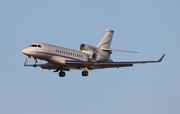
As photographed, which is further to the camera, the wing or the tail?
the tail

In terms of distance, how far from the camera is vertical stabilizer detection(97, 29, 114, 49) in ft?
Answer: 197

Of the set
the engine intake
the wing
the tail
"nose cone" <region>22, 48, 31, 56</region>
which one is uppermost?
the tail

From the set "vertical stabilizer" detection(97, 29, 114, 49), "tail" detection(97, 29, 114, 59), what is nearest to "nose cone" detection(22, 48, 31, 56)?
"tail" detection(97, 29, 114, 59)

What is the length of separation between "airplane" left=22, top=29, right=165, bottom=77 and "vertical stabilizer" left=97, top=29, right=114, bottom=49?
47.8 inches

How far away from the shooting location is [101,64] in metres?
54.5

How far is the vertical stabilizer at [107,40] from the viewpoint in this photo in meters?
60.0

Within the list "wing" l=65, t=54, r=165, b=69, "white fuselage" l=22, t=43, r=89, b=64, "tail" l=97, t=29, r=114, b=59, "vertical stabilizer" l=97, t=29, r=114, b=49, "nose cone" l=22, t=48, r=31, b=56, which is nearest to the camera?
"nose cone" l=22, t=48, r=31, b=56

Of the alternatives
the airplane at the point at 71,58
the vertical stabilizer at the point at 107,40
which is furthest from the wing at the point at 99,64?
the vertical stabilizer at the point at 107,40

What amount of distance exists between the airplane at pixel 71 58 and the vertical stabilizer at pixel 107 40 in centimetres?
121

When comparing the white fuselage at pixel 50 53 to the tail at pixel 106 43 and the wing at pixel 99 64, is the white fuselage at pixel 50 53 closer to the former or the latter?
the wing at pixel 99 64

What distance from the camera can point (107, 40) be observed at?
60.9 m

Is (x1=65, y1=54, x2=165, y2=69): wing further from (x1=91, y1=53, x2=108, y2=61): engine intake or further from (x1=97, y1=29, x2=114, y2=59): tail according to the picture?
(x1=97, y1=29, x2=114, y2=59): tail

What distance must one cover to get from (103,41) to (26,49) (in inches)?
422

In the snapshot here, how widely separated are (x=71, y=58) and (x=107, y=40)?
7690mm
